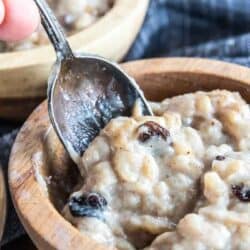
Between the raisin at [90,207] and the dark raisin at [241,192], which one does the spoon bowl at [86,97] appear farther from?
the dark raisin at [241,192]

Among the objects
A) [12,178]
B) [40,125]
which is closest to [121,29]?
[40,125]

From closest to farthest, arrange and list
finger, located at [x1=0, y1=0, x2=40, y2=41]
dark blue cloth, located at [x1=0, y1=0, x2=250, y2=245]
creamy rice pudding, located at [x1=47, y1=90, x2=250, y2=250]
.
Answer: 1. creamy rice pudding, located at [x1=47, y1=90, x2=250, y2=250]
2. finger, located at [x1=0, y1=0, x2=40, y2=41]
3. dark blue cloth, located at [x1=0, y1=0, x2=250, y2=245]

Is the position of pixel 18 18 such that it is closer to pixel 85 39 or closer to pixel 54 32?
pixel 54 32

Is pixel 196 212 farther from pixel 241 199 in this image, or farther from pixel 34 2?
pixel 34 2

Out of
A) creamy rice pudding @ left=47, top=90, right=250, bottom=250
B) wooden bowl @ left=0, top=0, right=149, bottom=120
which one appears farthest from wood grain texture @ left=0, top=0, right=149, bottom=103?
creamy rice pudding @ left=47, top=90, right=250, bottom=250

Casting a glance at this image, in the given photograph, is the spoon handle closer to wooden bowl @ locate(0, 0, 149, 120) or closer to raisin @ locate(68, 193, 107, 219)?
wooden bowl @ locate(0, 0, 149, 120)

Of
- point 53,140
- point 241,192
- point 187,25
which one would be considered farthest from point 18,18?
point 187,25
